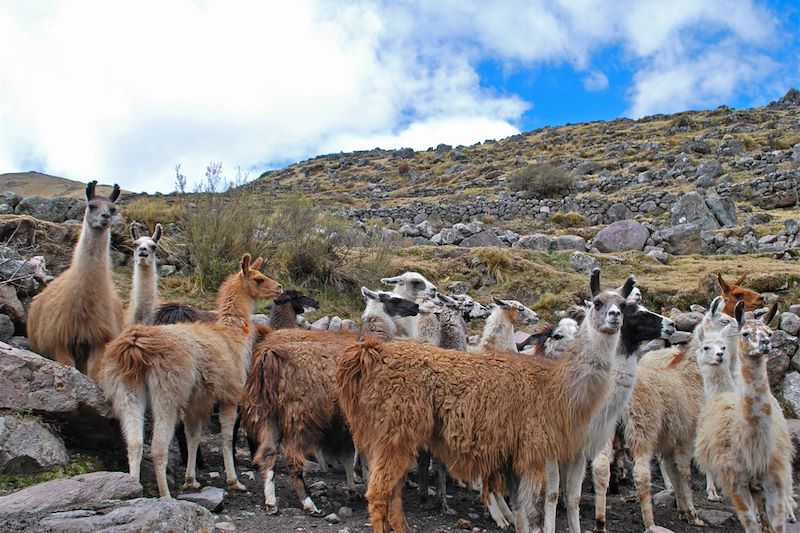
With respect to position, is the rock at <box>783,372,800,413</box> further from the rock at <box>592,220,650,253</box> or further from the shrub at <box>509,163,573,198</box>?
the shrub at <box>509,163,573,198</box>

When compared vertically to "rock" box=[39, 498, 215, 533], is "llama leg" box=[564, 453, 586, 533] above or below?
below

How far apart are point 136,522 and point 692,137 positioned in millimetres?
43237

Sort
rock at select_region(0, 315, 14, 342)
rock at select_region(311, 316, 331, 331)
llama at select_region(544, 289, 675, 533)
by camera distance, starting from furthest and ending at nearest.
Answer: rock at select_region(311, 316, 331, 331) < rock at select_region(0, 315, 14, 342) < llama at select_region(544, 289, 675, 533)

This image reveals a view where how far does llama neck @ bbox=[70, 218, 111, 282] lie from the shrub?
2598 centimetres

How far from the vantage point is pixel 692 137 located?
135ft

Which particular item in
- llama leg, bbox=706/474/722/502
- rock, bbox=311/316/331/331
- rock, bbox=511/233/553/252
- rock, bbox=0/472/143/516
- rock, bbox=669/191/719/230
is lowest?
llama leg, bbox=706/474/722/502

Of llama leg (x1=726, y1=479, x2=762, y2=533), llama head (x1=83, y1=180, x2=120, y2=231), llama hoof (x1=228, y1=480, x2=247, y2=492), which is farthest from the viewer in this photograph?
llama head (x1=83, y1=180, x2=120, y2=231)

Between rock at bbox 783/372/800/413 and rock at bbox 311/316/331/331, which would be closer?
rock at bbox 783/372/800/413

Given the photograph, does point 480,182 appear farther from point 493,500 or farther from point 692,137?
point 493,500

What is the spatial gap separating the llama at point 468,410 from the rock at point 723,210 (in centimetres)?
1670

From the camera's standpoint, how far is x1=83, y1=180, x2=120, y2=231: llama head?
22.4ft

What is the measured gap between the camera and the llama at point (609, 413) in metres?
5.36

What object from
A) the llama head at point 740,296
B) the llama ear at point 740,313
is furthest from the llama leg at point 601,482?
the llama head at point 740,296

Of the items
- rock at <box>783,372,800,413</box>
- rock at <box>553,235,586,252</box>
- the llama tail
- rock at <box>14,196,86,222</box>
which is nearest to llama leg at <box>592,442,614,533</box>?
the llama tail
